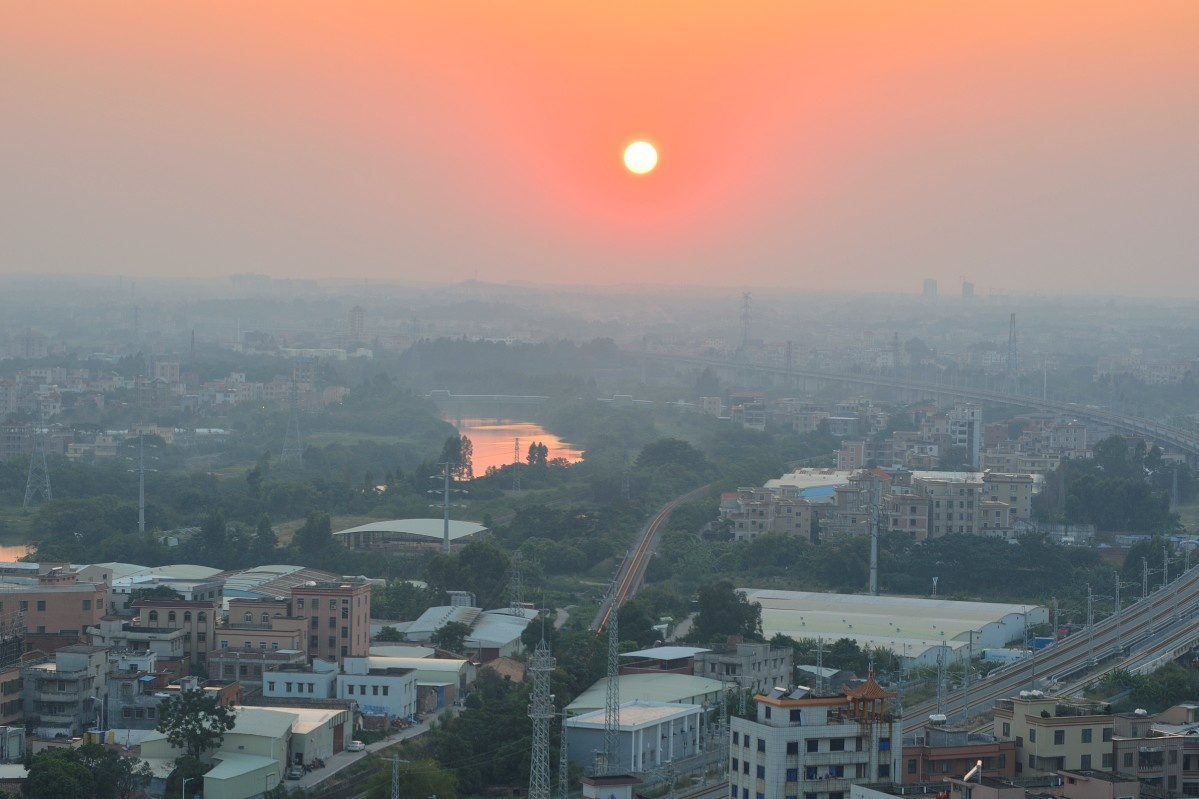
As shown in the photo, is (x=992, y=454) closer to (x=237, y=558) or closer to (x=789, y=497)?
(x=789, y=497)

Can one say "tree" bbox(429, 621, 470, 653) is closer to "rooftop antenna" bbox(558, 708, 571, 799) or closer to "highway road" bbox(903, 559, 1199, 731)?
"rooftop antenna" bbox(558, 708, 571, 799)

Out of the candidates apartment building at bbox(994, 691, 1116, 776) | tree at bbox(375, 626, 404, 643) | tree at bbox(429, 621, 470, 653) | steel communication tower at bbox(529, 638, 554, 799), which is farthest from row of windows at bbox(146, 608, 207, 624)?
apartment building at bbox(994, 691, 1116, 776)

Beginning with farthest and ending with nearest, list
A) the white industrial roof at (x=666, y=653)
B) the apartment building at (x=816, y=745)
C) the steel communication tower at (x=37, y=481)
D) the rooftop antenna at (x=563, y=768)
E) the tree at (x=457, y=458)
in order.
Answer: the tree at (x=457, y=458) → the steel communication tower at (x=37, y=481) → the white industrial roof at (x=666, y=653) → the rooftop antenna at (x=563, y=768) → the apartment building at (x=816, y=745)

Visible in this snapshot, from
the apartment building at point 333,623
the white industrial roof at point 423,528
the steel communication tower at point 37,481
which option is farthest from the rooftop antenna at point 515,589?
the steel communication tower at point 37,481

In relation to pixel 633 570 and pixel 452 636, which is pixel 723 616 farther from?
pixel 633 570

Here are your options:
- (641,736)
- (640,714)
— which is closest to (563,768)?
(641,736)

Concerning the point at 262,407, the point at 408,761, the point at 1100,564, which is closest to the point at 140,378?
the point at 262,407

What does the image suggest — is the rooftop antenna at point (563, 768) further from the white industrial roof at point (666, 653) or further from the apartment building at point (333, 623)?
the apartment building at point (333, 623)
